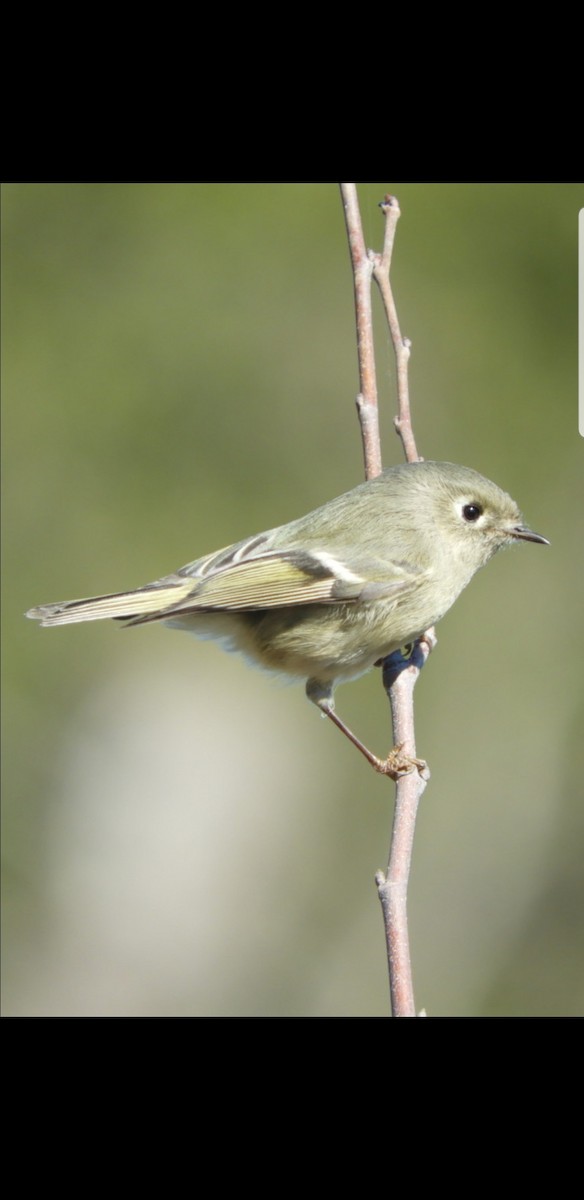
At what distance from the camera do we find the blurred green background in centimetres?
477

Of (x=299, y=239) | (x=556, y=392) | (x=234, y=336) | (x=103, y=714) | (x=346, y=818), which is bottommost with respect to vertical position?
(x=346, y=818)

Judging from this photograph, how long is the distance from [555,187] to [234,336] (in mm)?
1385

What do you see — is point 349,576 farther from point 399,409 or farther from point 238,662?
point 238,662

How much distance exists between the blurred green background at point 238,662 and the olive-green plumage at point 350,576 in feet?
6.18

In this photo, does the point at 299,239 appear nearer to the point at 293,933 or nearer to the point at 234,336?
the point at 234,336

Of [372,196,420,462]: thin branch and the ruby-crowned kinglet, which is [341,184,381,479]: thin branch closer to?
[372,196,420,462]: thin branch

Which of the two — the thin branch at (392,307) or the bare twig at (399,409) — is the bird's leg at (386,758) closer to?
the bare twig at (399,409)

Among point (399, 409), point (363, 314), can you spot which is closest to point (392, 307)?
point (363, 314)

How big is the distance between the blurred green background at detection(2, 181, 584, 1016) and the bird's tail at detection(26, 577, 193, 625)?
2.03 meters

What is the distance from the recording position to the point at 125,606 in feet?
9.11

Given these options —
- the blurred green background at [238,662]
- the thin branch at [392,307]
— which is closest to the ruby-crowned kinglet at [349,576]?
the thin branch at [392,307]

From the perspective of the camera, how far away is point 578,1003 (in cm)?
452

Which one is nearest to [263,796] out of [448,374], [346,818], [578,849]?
[346,818]
